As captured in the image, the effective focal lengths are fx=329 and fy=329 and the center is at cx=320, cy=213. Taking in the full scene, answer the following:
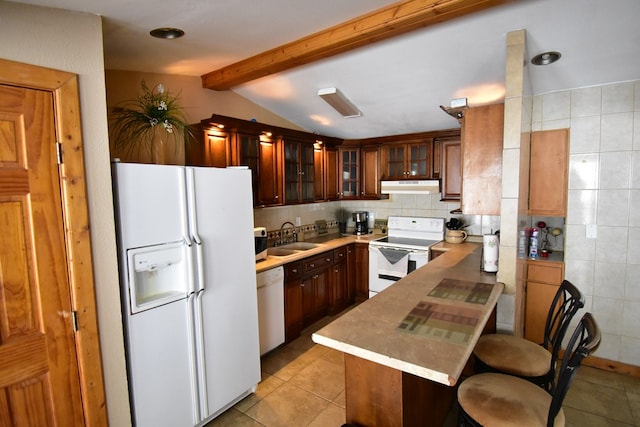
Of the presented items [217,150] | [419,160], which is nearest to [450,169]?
[419,160]

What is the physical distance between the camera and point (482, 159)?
2.36m

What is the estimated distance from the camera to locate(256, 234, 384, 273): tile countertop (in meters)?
3.06

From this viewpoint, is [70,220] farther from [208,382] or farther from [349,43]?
[349,43]

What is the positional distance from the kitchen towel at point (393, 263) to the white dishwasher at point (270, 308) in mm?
1458

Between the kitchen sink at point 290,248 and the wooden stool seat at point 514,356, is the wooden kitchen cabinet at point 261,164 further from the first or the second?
the wooden stool seat at point 514,356

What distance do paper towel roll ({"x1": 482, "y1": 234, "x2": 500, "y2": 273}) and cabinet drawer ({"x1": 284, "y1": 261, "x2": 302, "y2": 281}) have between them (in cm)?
175

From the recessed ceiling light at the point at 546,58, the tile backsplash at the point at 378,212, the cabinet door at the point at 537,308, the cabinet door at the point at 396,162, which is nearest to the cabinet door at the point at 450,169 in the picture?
the tile backsplash at the point at 378,212

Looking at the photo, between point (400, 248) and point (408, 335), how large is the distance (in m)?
2.50

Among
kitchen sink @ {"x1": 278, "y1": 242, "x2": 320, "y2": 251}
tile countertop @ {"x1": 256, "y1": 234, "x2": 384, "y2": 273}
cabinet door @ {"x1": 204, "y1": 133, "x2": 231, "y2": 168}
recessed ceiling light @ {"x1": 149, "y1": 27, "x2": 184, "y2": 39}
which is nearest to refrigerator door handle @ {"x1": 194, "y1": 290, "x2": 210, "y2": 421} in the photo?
tile countertop @ {"x1": 256, "y1": 234, "x2": 384, "y2": 273}

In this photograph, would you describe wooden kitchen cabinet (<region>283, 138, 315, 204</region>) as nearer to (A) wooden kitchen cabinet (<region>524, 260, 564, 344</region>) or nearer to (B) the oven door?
(B) the oven door

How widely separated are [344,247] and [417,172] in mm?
1324

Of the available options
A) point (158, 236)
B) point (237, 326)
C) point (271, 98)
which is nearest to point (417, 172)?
point (271, 98)

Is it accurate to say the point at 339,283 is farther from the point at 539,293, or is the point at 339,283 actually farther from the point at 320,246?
the point at 539,293

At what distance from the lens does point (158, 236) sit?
75.4 inches
